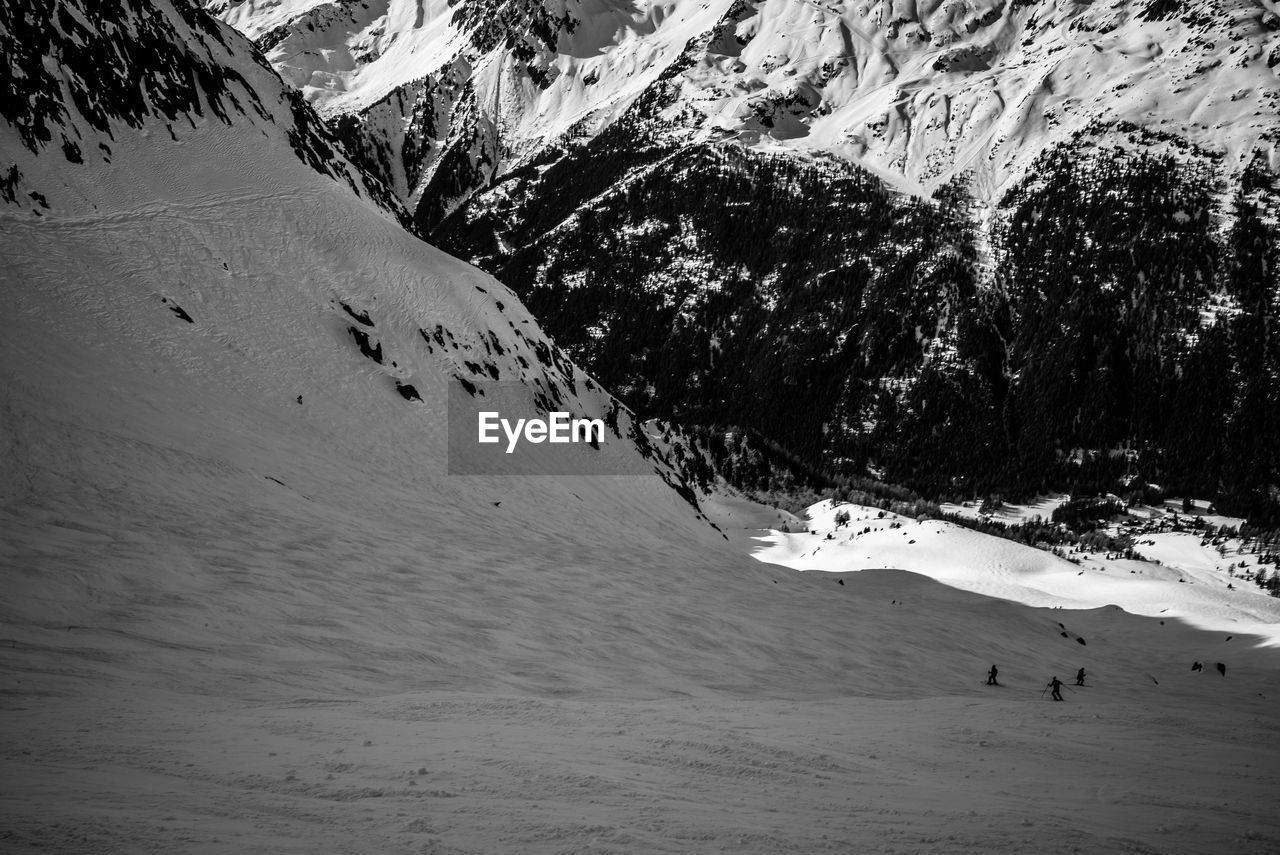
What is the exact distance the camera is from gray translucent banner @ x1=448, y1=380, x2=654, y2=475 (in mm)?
35438

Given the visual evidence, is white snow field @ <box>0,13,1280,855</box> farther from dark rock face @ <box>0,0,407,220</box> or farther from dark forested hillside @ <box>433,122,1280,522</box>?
dark forested hillside @ <box>433,122,1280,522</box>

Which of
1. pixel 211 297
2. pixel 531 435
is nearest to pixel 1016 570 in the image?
pixel 531 435

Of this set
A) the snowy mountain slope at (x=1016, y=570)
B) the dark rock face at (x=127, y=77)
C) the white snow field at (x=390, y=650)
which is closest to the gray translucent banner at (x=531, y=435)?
the white snow field at (x=390, y=650)

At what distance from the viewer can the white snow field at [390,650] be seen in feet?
20.9

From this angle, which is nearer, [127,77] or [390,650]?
[390,650]

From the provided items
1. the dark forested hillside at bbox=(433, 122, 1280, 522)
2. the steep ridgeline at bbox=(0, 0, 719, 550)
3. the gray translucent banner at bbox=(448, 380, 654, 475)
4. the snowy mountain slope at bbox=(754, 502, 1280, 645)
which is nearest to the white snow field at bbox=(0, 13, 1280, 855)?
the steep ridgeline at bbox=(0, 0, 719, 550)

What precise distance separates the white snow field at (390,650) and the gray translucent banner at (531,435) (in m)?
1.76

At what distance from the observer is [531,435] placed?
4341 cm

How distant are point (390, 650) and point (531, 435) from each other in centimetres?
3086

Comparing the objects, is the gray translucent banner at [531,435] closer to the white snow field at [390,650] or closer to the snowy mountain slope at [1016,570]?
the white snow field at [390,650]

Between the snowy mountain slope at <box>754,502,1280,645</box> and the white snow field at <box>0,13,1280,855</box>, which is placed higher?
the white snow field at <box>0,13,1280,855</box>

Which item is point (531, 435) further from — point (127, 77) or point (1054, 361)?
point (1054, 361)

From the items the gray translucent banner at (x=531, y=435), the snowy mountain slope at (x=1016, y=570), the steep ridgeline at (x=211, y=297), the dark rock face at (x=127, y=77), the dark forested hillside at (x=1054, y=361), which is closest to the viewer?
the steep ridgeline at (x=211, y=297)

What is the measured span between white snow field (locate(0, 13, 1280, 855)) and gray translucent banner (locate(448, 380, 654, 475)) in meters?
1.76
